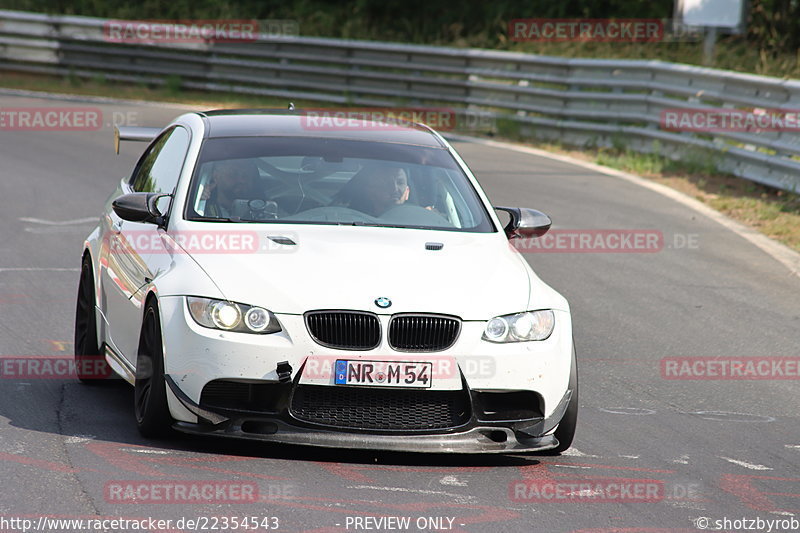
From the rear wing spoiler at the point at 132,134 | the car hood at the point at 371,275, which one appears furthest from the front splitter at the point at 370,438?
the rear wing spoiler at the point at 132,134

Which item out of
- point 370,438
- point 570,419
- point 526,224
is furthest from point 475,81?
point 370,438

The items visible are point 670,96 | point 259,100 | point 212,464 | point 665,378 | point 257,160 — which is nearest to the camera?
point 212,464

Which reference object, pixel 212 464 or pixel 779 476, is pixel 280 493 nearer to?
pixel 212 464

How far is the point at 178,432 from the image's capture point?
20.6 feet

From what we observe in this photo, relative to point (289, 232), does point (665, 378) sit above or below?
below

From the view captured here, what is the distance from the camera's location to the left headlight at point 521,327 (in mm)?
5996

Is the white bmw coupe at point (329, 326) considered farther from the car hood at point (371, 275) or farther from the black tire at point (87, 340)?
the black tire at point (87, 340)

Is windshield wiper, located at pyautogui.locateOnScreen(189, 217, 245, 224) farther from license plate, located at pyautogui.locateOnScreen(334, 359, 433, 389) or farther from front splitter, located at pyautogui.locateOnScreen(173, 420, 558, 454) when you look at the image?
license plate, located at pyautogui.locateOnScreen(334, 359, 433, 389)

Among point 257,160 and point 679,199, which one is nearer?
point 257,160

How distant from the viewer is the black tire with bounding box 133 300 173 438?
19.8 ft

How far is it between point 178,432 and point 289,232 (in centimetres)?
113

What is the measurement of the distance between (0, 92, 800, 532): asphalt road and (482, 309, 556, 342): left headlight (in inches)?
24.1

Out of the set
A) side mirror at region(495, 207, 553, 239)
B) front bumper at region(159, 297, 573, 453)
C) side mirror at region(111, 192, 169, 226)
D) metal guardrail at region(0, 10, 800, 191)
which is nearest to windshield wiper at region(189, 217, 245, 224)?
side mirror at region(111, 192, 169, 226)

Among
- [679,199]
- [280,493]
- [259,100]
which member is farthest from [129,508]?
[259,100]
